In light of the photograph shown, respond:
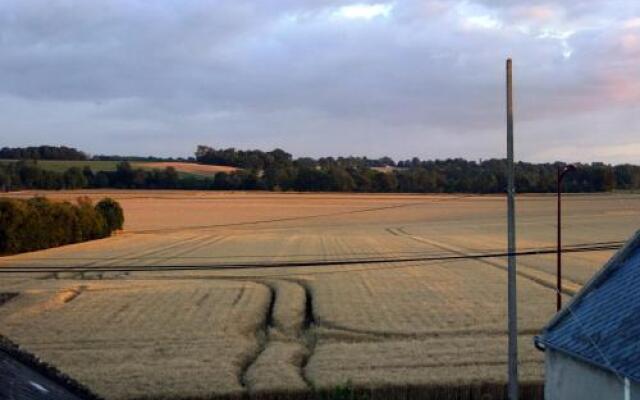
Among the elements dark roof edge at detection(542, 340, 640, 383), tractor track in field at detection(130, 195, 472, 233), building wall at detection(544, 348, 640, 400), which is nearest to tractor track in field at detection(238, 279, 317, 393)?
building wall at detection(544, 348, 640, 400)

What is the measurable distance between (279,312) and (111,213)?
63.0 metres

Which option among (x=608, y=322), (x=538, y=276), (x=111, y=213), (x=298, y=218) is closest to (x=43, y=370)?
(x=608, y=322)

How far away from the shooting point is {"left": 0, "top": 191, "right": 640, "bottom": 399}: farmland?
845 inches

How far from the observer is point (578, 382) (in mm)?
13164

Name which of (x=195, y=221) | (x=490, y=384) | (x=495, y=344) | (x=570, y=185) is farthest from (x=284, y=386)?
(x=570, y=185)

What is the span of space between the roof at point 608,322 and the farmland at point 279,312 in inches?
226

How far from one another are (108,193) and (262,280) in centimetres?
8131

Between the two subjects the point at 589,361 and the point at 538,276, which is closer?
the point at 589,361

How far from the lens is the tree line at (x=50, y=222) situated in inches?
2734

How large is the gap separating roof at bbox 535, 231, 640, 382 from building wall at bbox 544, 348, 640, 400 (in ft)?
0.59

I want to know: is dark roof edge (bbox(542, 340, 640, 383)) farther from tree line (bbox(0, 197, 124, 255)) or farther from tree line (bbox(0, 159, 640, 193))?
tree line (bbox(0, 159, 640, 193))

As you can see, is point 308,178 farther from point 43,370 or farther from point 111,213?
point 43,370

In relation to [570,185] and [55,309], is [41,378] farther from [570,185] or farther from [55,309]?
[570,185]

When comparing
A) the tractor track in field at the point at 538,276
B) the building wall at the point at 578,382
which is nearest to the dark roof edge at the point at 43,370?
the building wall at the point at 578,382
